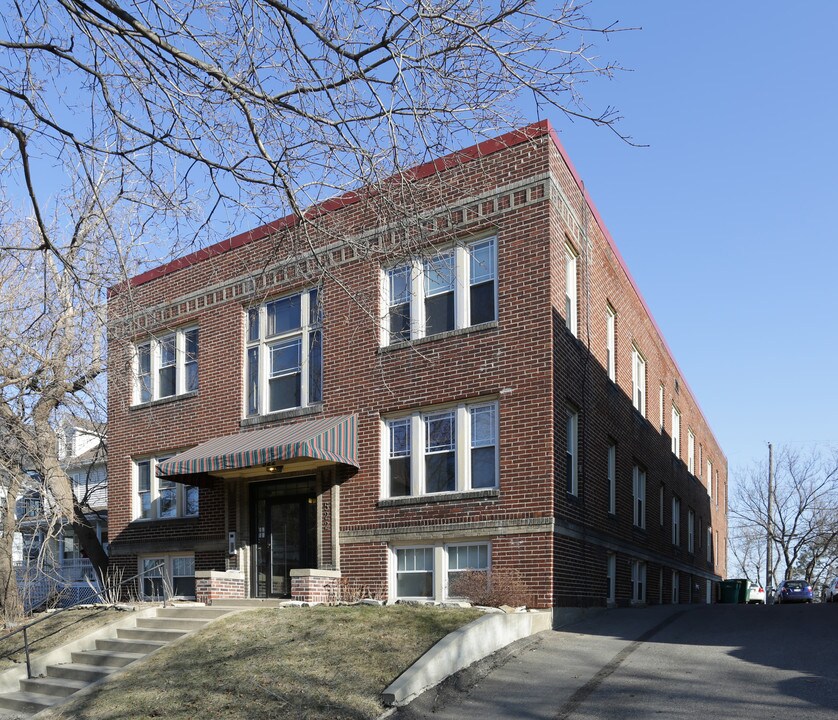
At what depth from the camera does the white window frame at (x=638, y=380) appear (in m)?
22.6

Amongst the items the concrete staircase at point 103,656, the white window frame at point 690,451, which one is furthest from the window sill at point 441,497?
the white window frame at point 690,451

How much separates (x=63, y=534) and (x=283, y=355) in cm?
2367

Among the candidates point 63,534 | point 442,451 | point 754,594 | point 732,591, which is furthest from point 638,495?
point 63,534

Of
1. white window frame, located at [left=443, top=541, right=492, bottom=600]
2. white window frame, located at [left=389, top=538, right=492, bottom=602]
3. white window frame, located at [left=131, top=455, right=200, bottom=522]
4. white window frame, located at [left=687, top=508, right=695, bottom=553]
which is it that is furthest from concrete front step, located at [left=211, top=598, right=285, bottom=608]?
white window frame, located at [left=687, top=508, right=695, bottom=553]

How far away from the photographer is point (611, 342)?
67.7 feet

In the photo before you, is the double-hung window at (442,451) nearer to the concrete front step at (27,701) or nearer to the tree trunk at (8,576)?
the concrete front step at (27,701)

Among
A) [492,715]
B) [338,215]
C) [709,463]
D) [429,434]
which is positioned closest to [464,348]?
[429,434]

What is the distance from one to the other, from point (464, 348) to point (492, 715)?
749cm

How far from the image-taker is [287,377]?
19188mm

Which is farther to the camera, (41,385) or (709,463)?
(709,463)

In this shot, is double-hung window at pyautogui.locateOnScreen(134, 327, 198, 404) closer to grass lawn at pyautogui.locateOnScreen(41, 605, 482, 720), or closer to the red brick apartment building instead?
the red brick apartment building

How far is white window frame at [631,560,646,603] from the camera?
2101 centimetres

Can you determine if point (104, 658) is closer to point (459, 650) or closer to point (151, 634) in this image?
point (151, 634)

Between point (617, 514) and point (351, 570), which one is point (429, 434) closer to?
point (351, 570)
